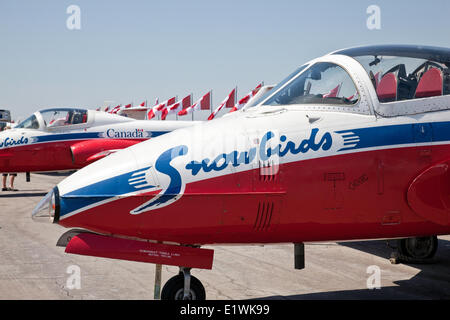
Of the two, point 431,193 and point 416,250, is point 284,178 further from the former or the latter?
point 416,250

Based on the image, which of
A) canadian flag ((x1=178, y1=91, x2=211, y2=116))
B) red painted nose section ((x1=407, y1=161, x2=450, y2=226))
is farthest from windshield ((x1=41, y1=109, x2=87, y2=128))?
canadian flag ((x1=178, y1=91, x2=211, y2=116))

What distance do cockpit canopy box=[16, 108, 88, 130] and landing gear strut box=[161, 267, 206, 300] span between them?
12.1m

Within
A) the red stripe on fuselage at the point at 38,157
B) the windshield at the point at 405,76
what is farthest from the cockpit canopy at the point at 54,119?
the windshield at the point at 405,76

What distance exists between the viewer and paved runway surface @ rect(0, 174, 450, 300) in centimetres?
605

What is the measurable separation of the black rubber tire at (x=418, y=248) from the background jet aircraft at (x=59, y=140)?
964 cm

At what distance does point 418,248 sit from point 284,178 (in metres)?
4.47

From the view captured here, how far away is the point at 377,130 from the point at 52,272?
457cm

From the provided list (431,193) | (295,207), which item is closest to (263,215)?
(295,207)

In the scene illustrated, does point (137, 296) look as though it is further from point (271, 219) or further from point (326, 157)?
point (326, 157)

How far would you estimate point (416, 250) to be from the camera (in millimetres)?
8094

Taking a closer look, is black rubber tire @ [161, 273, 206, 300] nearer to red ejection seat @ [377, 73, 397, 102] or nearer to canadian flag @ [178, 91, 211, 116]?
red ejection seat @ [377, 73, 397, 102]
